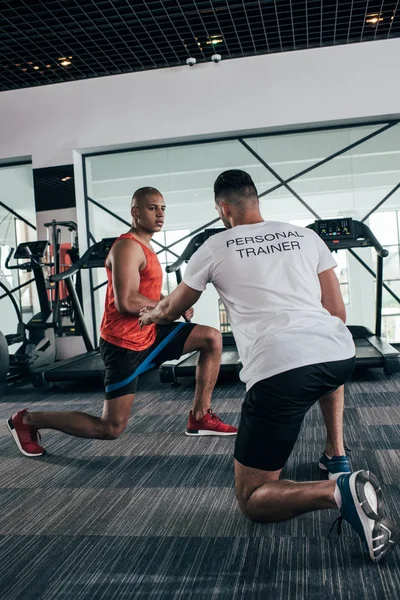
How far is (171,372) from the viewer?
4.71 metres

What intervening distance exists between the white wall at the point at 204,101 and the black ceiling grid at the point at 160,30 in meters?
0.14

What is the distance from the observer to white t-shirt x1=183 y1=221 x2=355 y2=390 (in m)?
1.85

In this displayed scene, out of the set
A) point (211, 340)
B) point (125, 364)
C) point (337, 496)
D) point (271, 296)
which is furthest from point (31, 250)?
point (337, 496)

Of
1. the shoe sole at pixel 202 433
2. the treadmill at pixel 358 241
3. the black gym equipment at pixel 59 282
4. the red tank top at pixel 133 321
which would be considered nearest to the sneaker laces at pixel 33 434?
the red tank top at pixel 133 321

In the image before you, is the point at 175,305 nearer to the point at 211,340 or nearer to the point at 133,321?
the point at 133,321

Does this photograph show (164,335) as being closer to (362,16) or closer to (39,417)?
(39,417)

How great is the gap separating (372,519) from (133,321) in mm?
1603

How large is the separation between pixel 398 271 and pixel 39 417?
4931 millimetres

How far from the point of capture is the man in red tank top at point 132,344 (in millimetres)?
2785

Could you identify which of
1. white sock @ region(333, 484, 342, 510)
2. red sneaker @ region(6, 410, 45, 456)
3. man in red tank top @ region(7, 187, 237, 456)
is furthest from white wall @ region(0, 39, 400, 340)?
white sock @ region(333, 484, 342, 510)

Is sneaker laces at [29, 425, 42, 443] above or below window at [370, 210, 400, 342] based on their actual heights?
below

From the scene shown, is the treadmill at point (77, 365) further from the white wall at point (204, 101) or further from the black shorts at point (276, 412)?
the black shorts at point (276, 412)

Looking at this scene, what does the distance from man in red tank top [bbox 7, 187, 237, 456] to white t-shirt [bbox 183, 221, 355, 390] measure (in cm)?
73

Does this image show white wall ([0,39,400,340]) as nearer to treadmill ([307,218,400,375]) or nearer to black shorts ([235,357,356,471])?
treadmill ([307,218,400,375])
